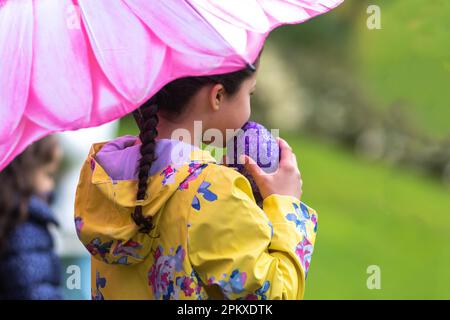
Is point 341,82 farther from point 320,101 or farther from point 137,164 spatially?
point 137,164

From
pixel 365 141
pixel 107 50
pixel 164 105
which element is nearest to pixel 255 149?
pixel 164 105

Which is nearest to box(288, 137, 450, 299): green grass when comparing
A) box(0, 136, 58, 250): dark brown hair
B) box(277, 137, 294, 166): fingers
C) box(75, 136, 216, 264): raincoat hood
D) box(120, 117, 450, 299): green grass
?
box(120, 117, 450, 299): green grass

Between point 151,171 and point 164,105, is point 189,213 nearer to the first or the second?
point 151,171

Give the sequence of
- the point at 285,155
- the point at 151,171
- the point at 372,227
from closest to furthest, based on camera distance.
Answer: the point at 151,171
the point at 285,155
the point at 372,227

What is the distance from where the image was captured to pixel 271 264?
181cm

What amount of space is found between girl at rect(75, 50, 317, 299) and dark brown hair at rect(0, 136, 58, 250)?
1218mm

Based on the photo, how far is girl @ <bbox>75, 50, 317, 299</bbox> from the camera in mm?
1801

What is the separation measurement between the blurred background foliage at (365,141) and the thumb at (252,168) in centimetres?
270

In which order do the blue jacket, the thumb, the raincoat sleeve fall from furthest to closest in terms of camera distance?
1. the blue jacket
2. the thumb
3. the raincoat sleeve

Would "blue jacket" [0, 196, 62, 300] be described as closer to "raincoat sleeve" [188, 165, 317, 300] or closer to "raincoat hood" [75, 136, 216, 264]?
"raincoat hood" [75, 136, 216, 264]

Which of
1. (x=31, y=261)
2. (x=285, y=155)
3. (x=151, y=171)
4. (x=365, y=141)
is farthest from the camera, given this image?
(x=365, y=141)

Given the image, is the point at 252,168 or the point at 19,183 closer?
the point at 252,168

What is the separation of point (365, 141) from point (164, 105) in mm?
6012

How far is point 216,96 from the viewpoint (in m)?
1.95
